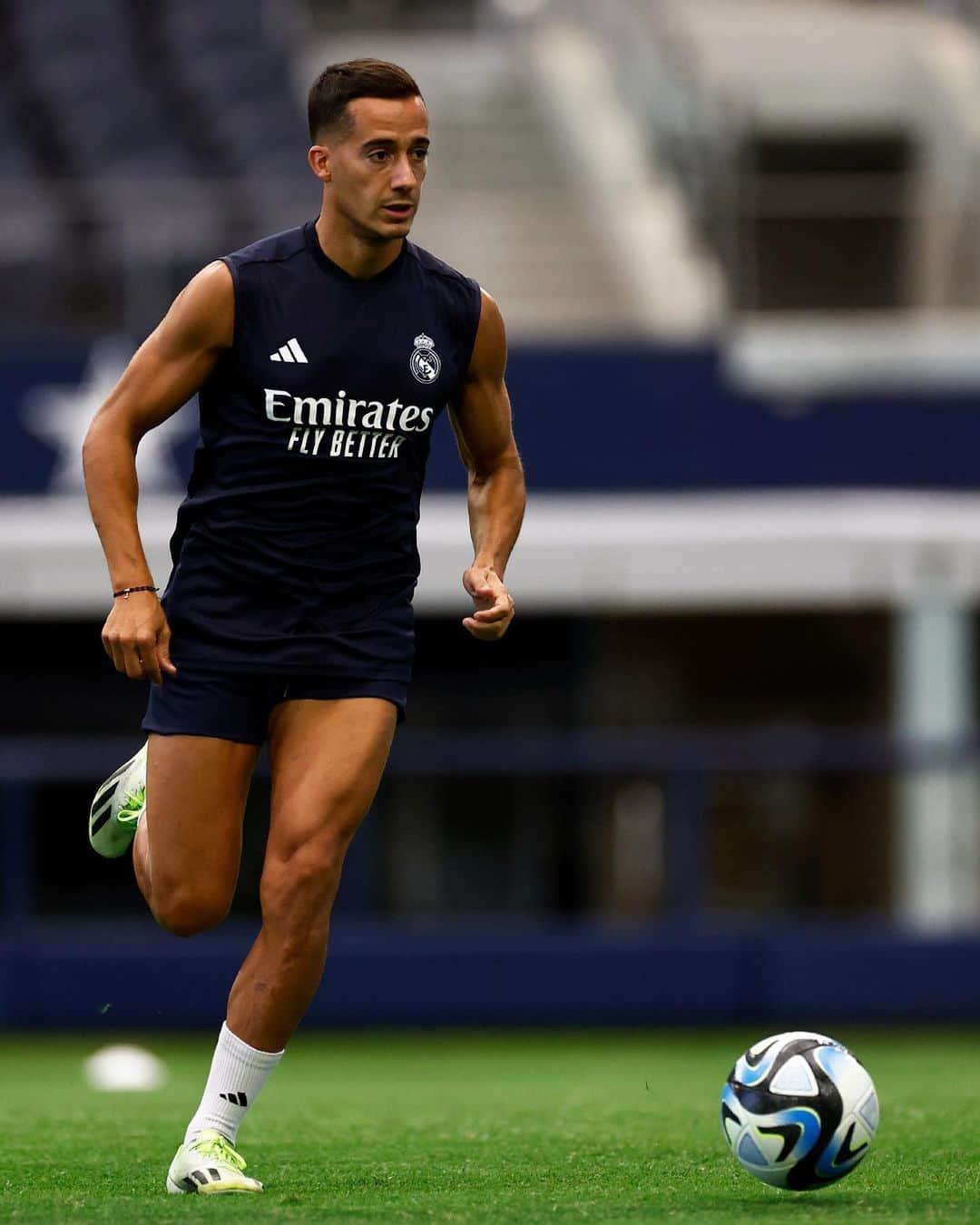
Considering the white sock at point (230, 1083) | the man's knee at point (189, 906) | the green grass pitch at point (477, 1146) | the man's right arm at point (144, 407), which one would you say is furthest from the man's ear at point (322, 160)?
the green grass pitch at point (477, 1146)

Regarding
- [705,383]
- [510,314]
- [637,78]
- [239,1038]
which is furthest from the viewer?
[637,78]

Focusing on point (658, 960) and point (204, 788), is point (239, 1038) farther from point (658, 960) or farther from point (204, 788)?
point (658, 960)

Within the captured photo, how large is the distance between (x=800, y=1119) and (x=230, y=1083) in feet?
3.79

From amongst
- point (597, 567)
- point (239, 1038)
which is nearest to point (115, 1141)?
point (239, 1038)

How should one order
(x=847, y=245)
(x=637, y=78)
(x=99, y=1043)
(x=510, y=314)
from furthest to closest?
(x=637, y=78)
(x=510, y=314)
(x=847, y=245)
(x=99, y=1043)

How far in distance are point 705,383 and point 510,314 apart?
87.7 inches

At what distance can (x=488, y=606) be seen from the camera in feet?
17.3

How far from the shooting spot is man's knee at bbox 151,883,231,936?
5.19 meters

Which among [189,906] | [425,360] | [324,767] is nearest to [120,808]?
[189,906]

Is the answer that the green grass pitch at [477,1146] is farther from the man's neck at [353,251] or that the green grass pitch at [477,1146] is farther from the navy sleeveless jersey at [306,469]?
the man's neck at [353,251]

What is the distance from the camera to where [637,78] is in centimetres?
1798

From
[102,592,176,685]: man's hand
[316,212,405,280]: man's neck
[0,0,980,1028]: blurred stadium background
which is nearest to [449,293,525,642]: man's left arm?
[316,212,405,280]: man's neck

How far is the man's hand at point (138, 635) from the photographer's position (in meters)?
4.98

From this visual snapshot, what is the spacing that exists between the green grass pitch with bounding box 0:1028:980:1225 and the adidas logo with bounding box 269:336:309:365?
1.69m
